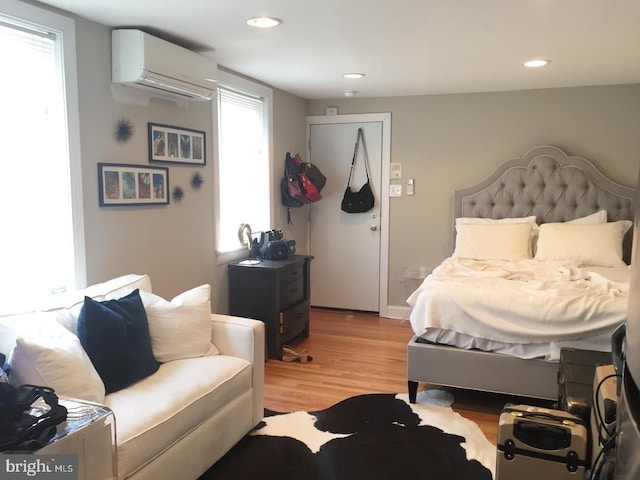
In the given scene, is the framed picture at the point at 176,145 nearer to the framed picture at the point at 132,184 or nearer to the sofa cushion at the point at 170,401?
the framed picture at the point at 132,184

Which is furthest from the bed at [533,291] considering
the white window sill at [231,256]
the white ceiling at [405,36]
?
the white window sill at [231,256]

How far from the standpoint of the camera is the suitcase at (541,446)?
1940 millimetres

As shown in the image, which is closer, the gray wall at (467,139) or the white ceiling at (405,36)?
the white ceiling at (405,36)

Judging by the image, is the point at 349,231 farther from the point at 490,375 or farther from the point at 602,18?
the point at 602,18

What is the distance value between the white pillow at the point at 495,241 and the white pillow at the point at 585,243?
14cm

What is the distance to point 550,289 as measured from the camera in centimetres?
310

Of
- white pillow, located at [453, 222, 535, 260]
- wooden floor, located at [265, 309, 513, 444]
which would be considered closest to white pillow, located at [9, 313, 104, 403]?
wooden floor, located at [265, 309, 513, 444]

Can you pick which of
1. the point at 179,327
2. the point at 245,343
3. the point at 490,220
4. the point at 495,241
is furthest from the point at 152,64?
the point at 490,220

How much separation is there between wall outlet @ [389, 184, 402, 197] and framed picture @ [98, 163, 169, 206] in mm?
2513

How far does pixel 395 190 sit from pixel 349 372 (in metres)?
2.10

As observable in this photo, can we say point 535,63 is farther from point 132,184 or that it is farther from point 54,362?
point 54,362

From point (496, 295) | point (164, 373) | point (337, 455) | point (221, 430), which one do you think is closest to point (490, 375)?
point (496, 295)

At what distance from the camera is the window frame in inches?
151

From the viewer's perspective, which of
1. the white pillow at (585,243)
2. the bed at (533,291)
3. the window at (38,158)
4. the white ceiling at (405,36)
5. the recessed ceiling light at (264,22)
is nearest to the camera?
the window at (38,158)
